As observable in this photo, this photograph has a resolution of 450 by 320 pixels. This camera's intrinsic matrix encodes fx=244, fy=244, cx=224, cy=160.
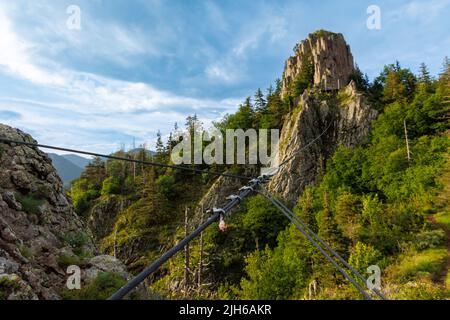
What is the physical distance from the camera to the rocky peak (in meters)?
62.1

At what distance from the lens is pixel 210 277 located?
34.0m

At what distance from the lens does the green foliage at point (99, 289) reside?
3.61 meters

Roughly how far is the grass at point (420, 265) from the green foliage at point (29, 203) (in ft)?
68.2

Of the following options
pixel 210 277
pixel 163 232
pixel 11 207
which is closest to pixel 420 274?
pixel 11 207

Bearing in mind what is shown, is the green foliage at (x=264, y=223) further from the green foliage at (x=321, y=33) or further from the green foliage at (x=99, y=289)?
the green foliage at (x=321, y=33)

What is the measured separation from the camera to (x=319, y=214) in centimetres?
2911

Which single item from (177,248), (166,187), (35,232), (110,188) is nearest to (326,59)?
(166,187)

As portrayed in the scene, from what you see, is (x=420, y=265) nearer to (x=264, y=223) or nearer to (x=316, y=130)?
(x=264, y=223)

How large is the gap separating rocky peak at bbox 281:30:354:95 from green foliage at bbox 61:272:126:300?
65310mm

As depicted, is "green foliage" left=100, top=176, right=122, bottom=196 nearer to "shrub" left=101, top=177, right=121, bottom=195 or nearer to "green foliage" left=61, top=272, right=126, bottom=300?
"shrub" left=101, top=177, right=121, bottom=195

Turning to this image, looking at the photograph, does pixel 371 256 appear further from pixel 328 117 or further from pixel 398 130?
pixel 328 117

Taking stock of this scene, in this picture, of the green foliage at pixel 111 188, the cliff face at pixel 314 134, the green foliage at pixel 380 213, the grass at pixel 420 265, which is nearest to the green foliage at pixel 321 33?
the cliff face at pixel 314 134

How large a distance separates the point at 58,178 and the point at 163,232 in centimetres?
4081

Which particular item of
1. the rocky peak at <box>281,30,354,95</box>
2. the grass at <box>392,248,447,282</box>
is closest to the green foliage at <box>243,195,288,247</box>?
the grass at <box>392,248,447,282</box>
